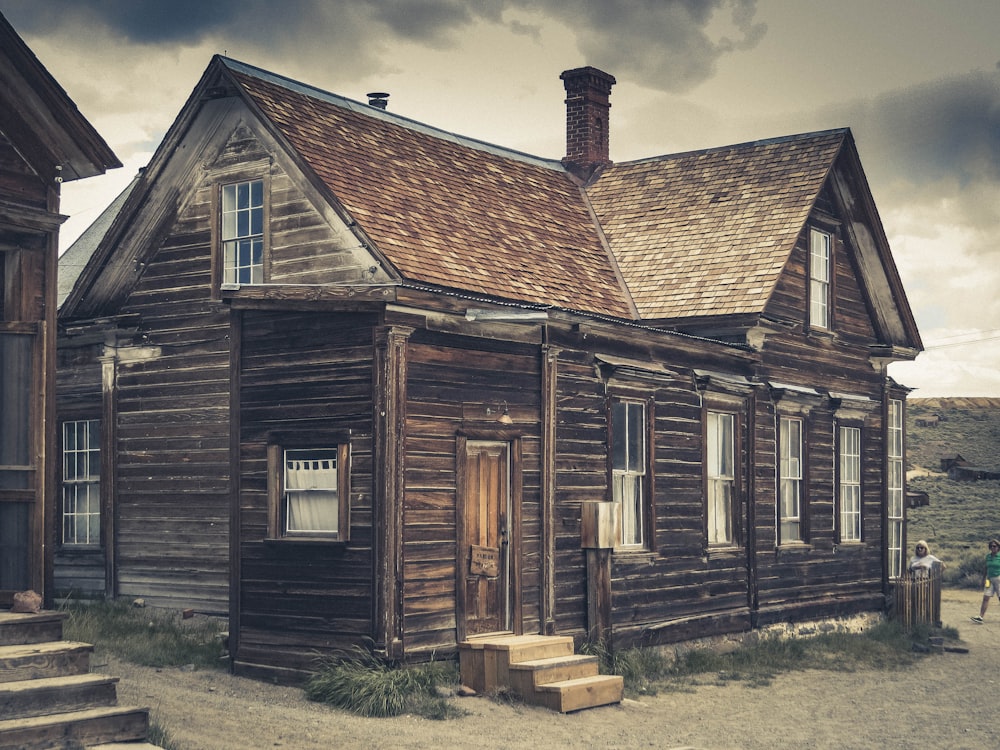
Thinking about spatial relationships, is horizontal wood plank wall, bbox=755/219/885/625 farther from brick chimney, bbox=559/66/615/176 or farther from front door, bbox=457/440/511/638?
front door, bbox=457/440/511/638

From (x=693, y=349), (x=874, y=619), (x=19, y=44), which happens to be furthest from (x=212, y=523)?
(x=874, y=619)

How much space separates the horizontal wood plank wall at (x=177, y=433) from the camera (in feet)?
56.8

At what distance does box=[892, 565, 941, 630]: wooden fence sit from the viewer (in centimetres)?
2238

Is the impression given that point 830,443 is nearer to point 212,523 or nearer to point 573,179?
point 573,179

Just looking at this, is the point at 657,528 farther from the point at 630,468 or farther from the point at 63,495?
the point at 63,495

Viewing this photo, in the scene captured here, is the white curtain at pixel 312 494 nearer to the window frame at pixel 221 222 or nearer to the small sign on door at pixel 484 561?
the small sign on door at pixel 484 561

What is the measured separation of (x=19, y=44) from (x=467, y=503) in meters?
6.65

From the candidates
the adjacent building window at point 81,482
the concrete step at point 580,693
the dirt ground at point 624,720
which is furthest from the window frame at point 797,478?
the adjacent building window at point 81,482

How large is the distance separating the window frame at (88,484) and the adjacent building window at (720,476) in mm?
8195

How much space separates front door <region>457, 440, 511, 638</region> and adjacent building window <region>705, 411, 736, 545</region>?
14.7 feet

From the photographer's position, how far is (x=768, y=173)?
22.0m

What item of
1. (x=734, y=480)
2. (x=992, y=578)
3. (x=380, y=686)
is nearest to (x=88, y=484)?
(x=380, y=686)

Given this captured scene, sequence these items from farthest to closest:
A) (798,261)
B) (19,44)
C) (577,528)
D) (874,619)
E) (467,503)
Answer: (874,619)
(798,261)
(577,528)
(467,503)
(19,44)

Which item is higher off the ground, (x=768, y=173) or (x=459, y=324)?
(x=768, y=173)
